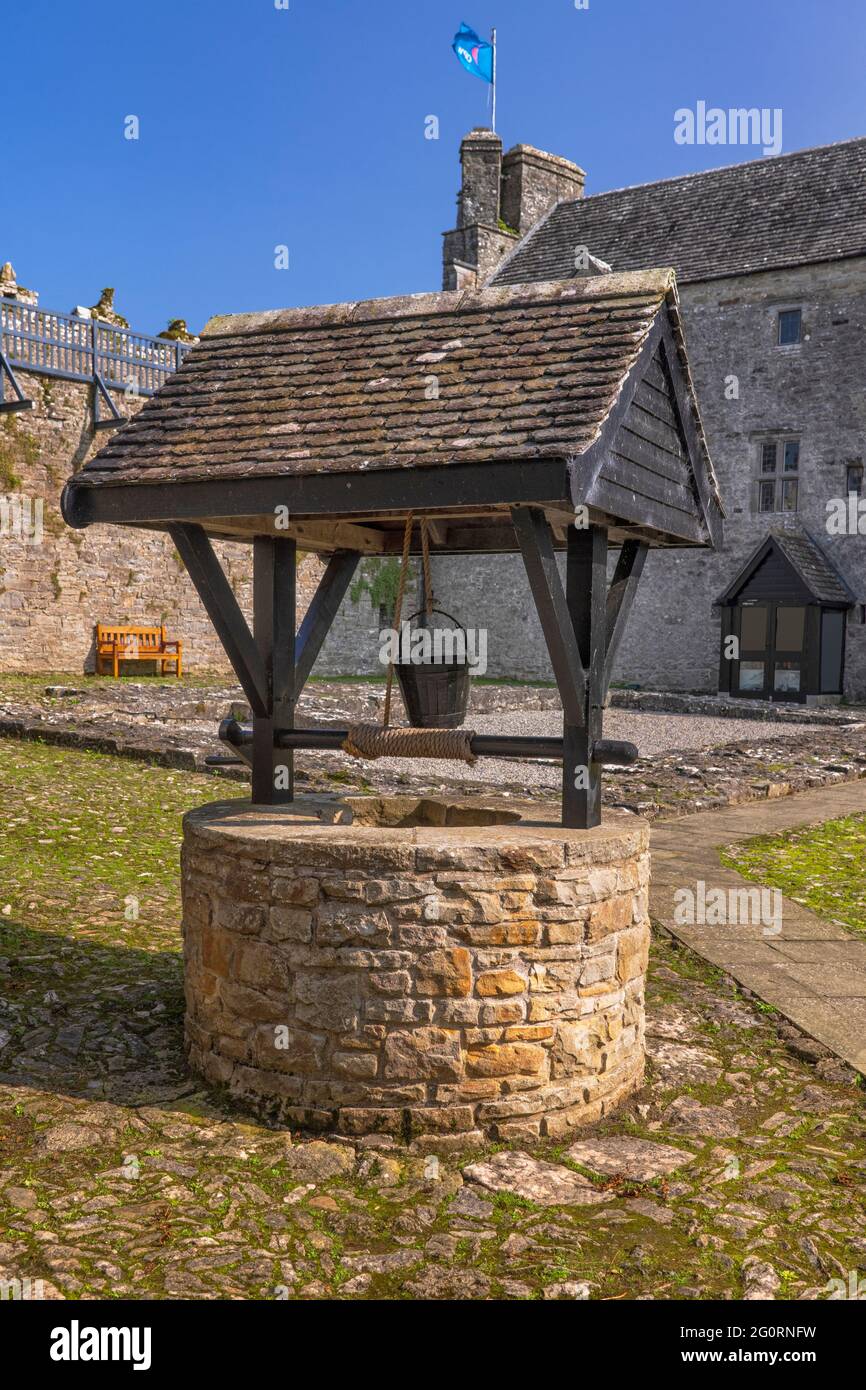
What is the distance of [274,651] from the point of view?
5.13 m

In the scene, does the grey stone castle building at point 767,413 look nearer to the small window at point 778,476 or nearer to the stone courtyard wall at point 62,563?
the small window at point 778,476

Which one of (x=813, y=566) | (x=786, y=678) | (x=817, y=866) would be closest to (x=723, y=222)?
(x=813, y=566)

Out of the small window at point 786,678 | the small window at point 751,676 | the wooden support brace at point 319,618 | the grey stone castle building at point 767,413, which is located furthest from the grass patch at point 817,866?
the small window at point 751,676

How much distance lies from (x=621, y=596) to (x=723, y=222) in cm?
2516

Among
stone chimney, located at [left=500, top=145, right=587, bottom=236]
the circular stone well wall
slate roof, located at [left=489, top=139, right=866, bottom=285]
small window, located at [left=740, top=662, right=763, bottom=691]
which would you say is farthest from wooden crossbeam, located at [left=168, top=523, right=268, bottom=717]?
stone chimney, located at [left=500, top=145, right=587, bottom=236]

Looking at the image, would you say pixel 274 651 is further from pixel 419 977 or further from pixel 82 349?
pixel 82 349

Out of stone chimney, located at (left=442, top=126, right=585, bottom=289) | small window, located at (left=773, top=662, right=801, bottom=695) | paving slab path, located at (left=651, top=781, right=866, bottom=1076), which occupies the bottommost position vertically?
paving slab path, located at (left=651, top=781, right=866, bottom=1076)

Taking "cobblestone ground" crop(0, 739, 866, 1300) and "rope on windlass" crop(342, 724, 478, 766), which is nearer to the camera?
"cobblestone ground" crop(0, 739, 866, 1300)

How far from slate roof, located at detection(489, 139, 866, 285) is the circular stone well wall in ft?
70.1

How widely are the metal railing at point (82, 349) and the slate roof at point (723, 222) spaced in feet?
34.4

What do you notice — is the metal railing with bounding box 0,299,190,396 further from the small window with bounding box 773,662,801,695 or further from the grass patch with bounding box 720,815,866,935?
the grass patch with bounding box 720,815,866,935

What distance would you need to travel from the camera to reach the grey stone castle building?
24.3m

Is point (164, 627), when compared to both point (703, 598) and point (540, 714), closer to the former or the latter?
point (540, 714)

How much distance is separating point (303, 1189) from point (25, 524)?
19.6 meters
